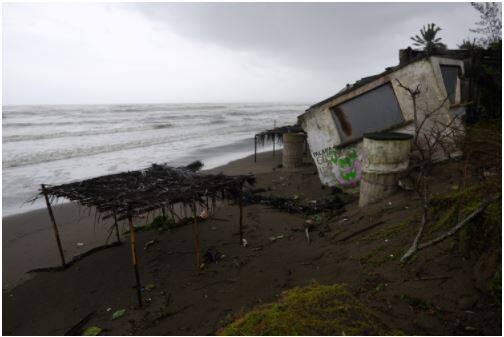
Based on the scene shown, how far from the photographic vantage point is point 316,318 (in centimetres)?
391

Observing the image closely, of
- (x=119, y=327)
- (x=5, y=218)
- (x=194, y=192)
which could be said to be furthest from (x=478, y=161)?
(x=5, y=218)

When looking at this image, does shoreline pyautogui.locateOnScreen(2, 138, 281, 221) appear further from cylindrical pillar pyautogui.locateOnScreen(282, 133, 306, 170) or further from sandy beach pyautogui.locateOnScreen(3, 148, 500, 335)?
sandy beach pyautogui.locateOnScreen(3, 148, 500, 335)

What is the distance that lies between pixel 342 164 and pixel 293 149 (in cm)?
557

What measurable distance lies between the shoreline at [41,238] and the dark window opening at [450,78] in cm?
1019

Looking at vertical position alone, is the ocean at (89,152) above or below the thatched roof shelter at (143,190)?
below

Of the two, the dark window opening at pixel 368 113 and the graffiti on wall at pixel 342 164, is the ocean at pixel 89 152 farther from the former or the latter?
the dark window opening at pixel 368 113

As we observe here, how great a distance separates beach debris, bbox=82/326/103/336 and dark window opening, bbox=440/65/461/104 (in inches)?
447

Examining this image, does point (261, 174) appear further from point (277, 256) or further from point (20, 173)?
point (20, 173)

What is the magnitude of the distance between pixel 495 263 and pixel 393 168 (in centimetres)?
478

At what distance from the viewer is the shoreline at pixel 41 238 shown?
27.1ft

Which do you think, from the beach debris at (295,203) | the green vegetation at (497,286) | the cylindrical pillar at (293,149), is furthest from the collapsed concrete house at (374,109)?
the green vegetation at (497,286)

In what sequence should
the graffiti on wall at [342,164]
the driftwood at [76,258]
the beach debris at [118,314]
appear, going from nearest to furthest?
the beach debris at [118,314], the driftwood at [76,258], the graffiti on wall at [342,164]

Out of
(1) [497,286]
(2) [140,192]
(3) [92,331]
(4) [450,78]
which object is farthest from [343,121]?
(3) [92,331]

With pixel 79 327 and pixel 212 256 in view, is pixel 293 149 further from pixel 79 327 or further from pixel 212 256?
pixel 79 327
